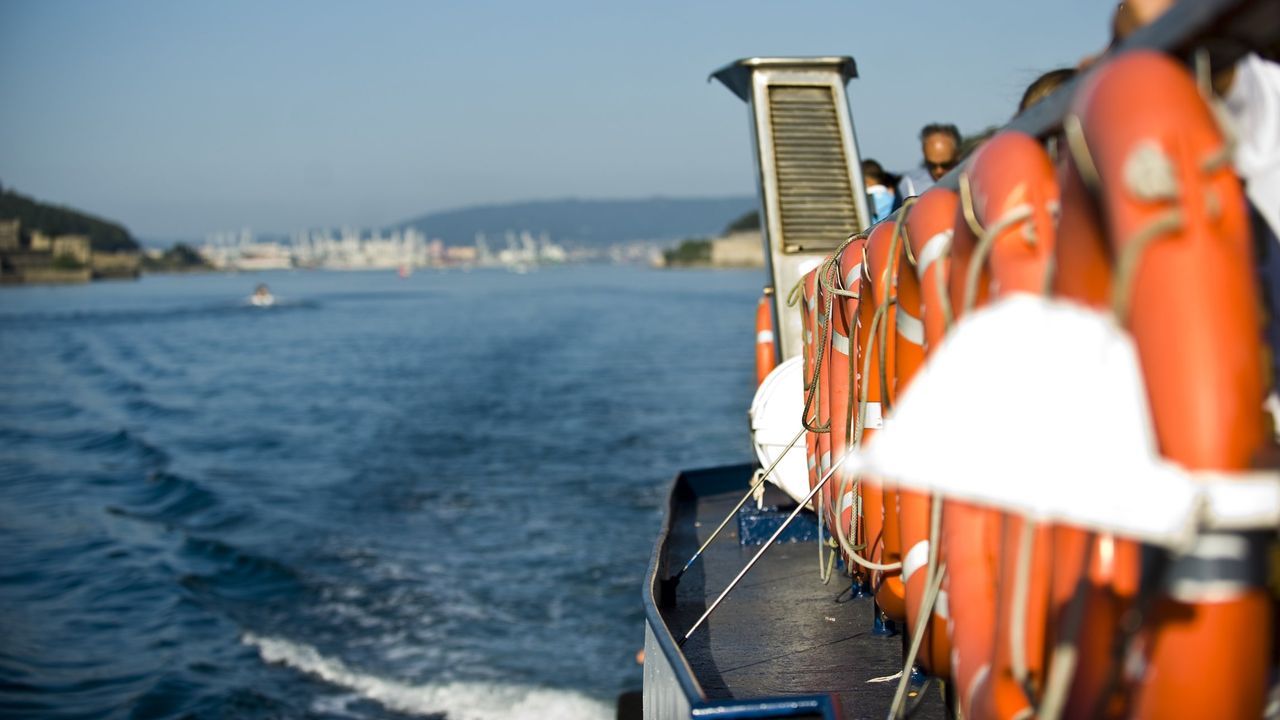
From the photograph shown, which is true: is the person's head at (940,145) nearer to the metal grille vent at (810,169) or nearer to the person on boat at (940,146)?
the person on boat at (940,146)

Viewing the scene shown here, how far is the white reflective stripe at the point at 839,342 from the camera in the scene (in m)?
4.09

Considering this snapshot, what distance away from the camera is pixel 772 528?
657 centimetres

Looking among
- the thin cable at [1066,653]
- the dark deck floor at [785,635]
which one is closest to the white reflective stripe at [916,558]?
the thin cable at [1066,653]

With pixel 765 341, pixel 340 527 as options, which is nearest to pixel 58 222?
pixel 340 527

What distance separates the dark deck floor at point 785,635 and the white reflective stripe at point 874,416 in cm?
98

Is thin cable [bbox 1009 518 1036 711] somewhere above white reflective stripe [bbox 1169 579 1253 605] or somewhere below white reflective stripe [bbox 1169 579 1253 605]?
below

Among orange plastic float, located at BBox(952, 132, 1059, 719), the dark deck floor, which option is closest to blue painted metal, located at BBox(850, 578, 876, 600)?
the dark deck floor

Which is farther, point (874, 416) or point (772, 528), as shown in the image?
point (772, 528)

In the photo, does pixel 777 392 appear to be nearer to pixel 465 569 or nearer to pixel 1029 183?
pixel 1029 183

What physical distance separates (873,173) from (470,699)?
5.66 meters

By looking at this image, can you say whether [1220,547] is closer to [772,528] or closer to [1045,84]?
[1045,84]

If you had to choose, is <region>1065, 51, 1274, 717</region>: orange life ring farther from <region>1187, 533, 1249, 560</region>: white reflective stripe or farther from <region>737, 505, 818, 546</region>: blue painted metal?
<region>737, 505, 818, 546</region>: blue painted metal

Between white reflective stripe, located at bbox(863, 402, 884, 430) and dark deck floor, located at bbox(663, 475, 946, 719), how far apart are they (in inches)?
38.7

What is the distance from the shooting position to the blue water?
414 inches
